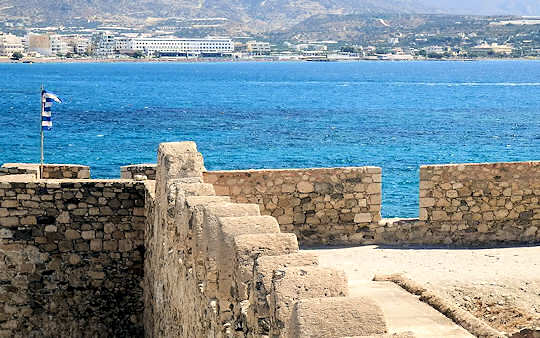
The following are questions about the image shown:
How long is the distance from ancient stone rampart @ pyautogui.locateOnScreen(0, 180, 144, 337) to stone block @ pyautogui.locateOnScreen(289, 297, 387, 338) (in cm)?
829

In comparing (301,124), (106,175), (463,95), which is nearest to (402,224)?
(106,175)

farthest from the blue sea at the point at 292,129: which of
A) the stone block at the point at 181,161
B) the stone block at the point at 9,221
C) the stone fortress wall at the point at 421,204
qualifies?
the stone block at the point at 181,161

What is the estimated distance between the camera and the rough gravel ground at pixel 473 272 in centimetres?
1021

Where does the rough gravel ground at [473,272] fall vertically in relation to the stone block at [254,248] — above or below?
below

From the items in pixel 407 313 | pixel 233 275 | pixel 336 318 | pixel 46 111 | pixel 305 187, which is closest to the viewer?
pixel 336 318

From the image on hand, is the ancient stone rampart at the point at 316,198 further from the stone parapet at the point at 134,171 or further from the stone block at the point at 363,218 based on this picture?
the stone parapet at the point at 134,171

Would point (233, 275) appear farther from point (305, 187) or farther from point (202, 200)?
point (305, 187)

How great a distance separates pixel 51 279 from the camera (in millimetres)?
12211

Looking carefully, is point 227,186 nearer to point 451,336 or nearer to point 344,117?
point 451,336

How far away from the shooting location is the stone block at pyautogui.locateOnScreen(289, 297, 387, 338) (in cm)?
401

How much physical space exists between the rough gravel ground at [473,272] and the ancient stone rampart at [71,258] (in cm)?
237

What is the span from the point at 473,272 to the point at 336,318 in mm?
7329

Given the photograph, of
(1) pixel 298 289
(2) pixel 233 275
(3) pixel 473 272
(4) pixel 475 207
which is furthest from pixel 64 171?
(1) pixel 298 289

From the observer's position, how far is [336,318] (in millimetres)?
4059
